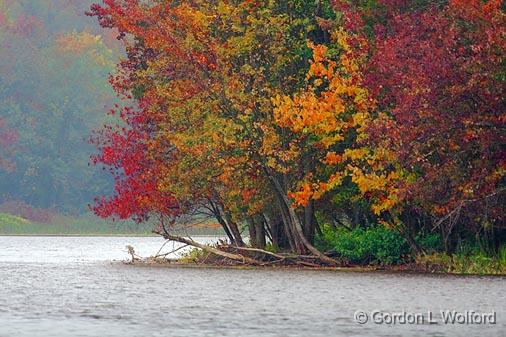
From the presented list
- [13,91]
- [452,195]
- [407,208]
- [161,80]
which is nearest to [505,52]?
[452,195]

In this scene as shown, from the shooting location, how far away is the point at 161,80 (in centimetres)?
4753

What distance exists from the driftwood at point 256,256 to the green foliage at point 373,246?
0.63 m

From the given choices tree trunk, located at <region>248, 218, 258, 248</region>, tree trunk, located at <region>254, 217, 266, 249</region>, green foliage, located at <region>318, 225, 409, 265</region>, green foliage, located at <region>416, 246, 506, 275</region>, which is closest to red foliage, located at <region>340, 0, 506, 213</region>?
green foliage, located at <region>416, 246, 506, 275</region>

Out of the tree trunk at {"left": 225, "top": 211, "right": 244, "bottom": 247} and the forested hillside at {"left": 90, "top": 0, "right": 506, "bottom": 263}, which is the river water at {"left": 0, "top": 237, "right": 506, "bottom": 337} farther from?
the tree trunk at {"left": 225, "top": 211, "right": 244, "bottom": 247}

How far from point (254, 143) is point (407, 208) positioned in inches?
214

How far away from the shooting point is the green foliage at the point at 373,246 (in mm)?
43781

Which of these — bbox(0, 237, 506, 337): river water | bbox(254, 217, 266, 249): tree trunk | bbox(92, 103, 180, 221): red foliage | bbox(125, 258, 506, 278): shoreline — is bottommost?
bbox(0, 237, 506, 337): river water

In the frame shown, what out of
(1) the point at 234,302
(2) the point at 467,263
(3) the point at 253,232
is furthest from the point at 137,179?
(1) the point at 234,302

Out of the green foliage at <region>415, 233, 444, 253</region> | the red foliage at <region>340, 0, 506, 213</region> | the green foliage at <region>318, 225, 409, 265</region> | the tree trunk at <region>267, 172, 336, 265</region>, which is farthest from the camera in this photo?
the tree trunk at <region>267, 172, 336, 265</region>

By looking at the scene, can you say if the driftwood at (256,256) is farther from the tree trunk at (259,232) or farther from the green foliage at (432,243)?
the green foliage at (432,243)

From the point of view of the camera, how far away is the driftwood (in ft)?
147

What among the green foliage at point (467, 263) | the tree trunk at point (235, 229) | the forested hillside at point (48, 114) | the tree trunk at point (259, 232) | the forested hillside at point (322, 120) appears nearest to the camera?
the forested hillside at point (322, 120)

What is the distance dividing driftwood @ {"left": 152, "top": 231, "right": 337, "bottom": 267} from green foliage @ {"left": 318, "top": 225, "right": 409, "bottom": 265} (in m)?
0.63

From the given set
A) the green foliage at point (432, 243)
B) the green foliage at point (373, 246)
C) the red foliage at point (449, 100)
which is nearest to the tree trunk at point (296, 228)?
the green foliage at point (373, 246)
